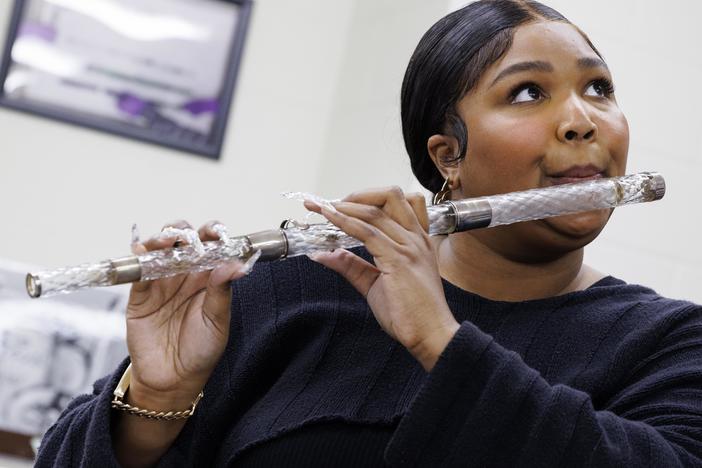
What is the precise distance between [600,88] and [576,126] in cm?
11

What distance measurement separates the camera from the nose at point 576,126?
102 centimetres

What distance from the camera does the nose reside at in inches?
40.1

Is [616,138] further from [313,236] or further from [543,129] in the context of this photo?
[313,236]

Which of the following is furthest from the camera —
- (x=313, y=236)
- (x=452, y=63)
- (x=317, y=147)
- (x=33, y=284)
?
(x=317, y=147)

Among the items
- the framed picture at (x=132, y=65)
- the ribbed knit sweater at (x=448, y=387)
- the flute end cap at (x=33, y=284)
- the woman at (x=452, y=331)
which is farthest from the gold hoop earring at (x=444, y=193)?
the framed picture at (x=132, y=65)

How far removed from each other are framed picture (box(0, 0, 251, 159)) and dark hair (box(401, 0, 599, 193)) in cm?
103

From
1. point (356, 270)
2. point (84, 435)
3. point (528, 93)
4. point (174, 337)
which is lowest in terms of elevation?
point (84, 435)

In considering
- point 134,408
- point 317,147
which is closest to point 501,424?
point 134,408

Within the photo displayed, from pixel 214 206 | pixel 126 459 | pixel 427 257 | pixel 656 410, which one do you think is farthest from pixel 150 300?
pixel 214 206

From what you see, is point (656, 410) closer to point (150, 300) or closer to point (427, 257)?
point (427, 257)

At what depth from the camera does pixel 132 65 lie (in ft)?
7.07

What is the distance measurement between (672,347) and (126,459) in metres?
0.55

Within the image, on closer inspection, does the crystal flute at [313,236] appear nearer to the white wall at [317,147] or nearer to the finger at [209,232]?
the finger at [209,232]

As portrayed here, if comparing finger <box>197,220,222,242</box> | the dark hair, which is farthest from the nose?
finger <box>197,220,222,242</box>
